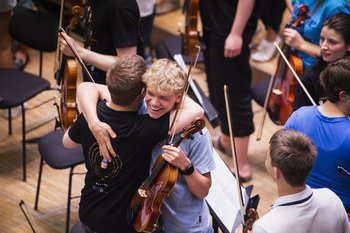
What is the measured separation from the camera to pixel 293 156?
2182 millimetres

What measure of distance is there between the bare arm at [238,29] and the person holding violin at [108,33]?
2.39 feet

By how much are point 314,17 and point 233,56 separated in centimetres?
62

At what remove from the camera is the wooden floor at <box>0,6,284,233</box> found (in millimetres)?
3922

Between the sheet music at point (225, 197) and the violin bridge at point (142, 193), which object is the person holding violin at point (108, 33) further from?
the violin bridge at point (142, 193)

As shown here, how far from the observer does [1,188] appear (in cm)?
420

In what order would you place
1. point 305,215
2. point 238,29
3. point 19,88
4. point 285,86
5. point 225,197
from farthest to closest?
point 19,88 → point 238,29 → point 285,86 → point 225,197 → point 305,215

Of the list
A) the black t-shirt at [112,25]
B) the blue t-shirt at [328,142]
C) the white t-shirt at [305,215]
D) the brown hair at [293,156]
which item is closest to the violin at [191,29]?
the black t-shirt at [112,25]

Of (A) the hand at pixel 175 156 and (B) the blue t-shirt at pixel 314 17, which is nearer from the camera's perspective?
(A) the hand at pixel 175 156

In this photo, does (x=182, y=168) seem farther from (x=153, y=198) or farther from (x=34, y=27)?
(x=34, y=27)

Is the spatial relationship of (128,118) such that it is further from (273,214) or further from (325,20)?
(325,20)

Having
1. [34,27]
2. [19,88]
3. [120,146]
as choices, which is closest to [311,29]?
[120,146]

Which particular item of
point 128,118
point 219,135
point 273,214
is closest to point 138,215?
point 128,118

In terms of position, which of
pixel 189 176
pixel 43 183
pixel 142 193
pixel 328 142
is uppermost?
pixel 328 142

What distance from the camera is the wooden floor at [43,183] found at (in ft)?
12.9
